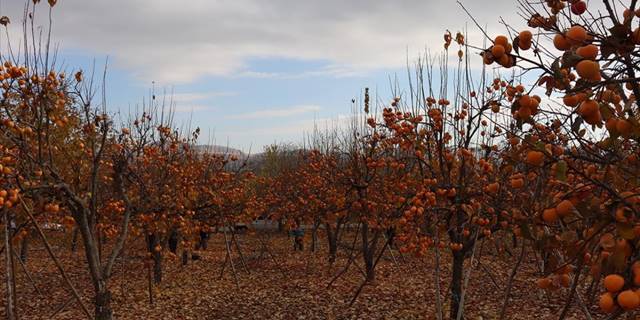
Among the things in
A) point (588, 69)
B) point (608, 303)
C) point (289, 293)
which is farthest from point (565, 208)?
point (289, 293)

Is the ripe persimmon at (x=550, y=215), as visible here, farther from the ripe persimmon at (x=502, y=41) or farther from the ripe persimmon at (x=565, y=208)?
the ripe persimmon at (x=502, y=41)

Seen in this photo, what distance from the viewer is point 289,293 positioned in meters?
9.91

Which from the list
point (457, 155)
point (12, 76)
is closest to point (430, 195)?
point (457, 155)

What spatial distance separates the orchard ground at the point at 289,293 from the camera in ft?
27.7

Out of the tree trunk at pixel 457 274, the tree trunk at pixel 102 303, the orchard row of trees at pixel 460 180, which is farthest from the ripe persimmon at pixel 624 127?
the tree trunk at pixel 102 303

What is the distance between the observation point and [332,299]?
9.28m

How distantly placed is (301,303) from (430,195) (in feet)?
Result: 16.5

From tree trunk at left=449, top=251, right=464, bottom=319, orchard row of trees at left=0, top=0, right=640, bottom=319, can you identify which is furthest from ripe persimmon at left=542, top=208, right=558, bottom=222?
tree trunk at left=449, top=251, right=464, bottom=319

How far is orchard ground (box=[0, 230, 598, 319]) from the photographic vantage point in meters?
8.44

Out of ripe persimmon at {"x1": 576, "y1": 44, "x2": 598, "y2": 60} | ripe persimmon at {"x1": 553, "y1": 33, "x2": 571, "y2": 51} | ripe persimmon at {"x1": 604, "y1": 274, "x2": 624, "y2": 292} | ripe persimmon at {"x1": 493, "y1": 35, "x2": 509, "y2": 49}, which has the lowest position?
ripe persimmon at {"x1": 604, "y1": 274, "x2": 624, "y2": 292}

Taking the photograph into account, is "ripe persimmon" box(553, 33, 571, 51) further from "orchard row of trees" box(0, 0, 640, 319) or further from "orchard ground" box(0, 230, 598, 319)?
"orchard ground" box(0, 230, 598, 319)

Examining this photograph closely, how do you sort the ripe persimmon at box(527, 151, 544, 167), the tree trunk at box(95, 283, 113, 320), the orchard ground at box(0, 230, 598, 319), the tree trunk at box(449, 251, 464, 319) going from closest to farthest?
the ripe persimmon at box(527, 151, 544, 167) < the tree trunk at box(95, 283, 113, 320) < the tree trunk at box(449, 251, 464, 319) < the orchard ground at box(0, 230, 598, 319)

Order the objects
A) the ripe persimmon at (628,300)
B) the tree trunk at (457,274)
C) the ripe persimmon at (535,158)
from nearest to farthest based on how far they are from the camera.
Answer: the ripe persimmon at (628,300) < the ripe persimmon at (535,158) < the tree trunk at (457,274)

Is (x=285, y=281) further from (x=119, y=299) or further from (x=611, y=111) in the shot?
(x=611, y=111)
